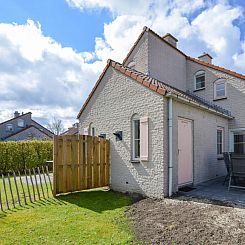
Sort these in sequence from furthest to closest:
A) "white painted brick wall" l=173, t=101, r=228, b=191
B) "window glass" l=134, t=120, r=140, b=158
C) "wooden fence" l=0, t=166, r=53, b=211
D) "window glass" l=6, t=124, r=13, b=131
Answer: "window glass" l=6, t=124, r=13, b=131 < "window glass" l=134, t=120, r=140, b=158 < "white painted brick wall" l=173, t=101, r=228, b=191 < "wooden fence" l=0, t=166, r=53, b=211

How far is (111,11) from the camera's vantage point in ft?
34.1

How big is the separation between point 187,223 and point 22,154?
16.0 metres

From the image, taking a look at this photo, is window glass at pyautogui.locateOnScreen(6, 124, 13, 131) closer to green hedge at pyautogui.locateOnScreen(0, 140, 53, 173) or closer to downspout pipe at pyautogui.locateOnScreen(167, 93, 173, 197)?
green hedge at pyautogui.locateOnScreen(0, 140, 53, 173)

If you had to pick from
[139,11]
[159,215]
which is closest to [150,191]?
[159,215]

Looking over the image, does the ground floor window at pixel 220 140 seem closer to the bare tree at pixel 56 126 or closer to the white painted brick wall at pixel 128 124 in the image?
the white painted brick wall at pixel 128 124

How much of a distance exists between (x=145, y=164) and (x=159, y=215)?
2541 mm

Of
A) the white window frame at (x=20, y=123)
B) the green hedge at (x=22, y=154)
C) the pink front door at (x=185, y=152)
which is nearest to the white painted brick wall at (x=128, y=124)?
the pink front door at (x=185, y=152)

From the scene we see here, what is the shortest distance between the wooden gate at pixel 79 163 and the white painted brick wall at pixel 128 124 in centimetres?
44

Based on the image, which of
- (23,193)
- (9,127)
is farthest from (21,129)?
(23,193)

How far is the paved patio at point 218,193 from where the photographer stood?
7.54 metres

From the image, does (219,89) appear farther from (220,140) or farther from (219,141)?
(219,141)

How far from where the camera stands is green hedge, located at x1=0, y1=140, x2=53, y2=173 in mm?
17781

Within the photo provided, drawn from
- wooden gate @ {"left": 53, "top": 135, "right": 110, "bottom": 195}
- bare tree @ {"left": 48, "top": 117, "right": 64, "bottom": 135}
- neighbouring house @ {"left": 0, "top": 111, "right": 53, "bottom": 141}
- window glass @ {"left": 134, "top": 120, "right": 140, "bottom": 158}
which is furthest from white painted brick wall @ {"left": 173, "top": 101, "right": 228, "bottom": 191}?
bare tree @ {"left": 48, "top": 117, "right": 64, "bottom": 135}

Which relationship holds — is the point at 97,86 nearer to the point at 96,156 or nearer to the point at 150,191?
the point at 96,156
